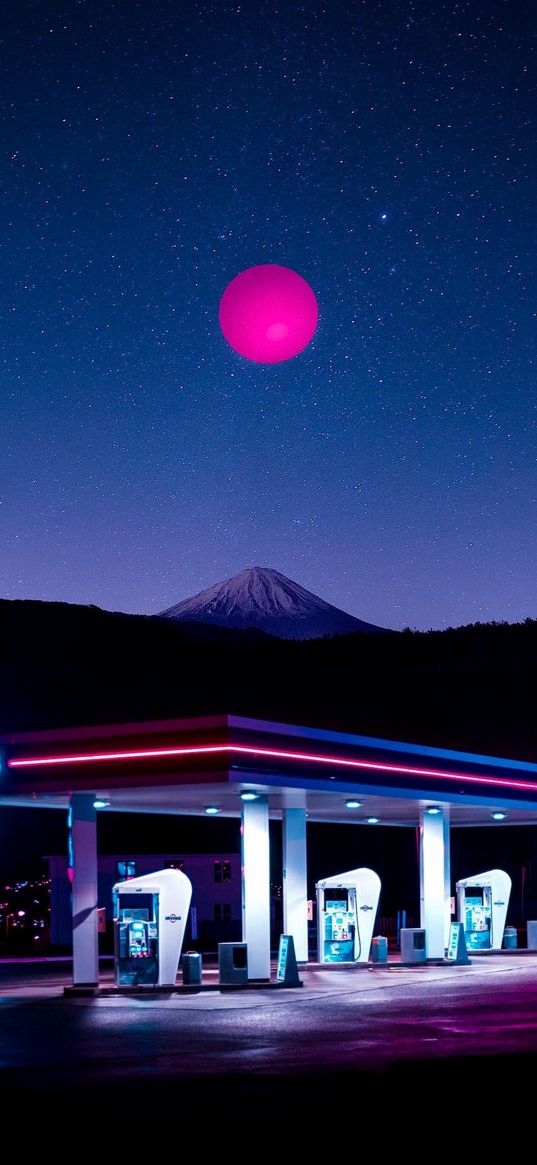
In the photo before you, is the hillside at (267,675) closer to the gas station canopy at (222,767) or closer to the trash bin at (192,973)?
the gas station canopy at (222,767)

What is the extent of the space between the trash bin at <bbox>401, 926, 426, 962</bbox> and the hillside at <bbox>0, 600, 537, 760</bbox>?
6328 centimetres

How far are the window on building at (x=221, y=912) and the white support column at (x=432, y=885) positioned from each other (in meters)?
17.2

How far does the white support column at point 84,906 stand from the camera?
83.4ft

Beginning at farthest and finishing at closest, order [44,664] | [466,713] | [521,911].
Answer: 1. [44,664]
2. [466,713]
3. [521,911]

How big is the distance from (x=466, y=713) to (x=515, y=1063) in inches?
3719

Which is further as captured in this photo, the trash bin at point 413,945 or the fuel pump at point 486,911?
the fuel pump at point 486,911

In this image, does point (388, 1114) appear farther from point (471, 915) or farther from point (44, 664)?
point (44, 664)

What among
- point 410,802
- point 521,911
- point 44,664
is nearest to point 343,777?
point 410,802

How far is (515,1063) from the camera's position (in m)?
11.0

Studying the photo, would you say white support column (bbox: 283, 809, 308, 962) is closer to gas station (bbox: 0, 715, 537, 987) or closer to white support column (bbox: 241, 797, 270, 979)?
gas station (bbox: 0, 715, 537, 987)

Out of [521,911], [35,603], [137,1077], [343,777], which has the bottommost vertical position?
[521,911]

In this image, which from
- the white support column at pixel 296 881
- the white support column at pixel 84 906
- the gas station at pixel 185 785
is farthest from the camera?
the white support column at pixel 296 881

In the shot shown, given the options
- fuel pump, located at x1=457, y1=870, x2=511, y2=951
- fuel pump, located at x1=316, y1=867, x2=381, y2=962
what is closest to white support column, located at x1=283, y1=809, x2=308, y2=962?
fuel pump, located at x1=316, y1=867, x2=381, y2=962

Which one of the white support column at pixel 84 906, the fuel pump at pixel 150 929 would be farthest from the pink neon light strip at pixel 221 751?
the fuel pump at pixel 150 929
